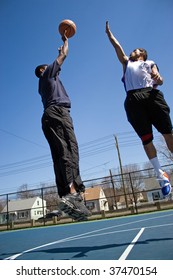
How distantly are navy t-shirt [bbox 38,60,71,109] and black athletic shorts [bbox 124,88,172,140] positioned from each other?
3.04 feet

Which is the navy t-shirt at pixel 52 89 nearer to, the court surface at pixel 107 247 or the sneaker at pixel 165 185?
the sneaker at pixel 165 185

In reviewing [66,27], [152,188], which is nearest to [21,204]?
[152,188]

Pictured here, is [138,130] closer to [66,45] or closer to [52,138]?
[52,138]

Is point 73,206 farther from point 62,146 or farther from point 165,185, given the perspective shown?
point 165,185

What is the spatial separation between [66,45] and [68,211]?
6.95ft

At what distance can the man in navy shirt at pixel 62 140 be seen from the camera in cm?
226

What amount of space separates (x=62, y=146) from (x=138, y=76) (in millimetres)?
1584

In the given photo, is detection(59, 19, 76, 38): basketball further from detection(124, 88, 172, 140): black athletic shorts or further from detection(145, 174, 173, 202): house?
detection(145, 174, 173, 202): house

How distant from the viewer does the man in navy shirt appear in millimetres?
2264

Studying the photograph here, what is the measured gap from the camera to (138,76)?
3.11m
